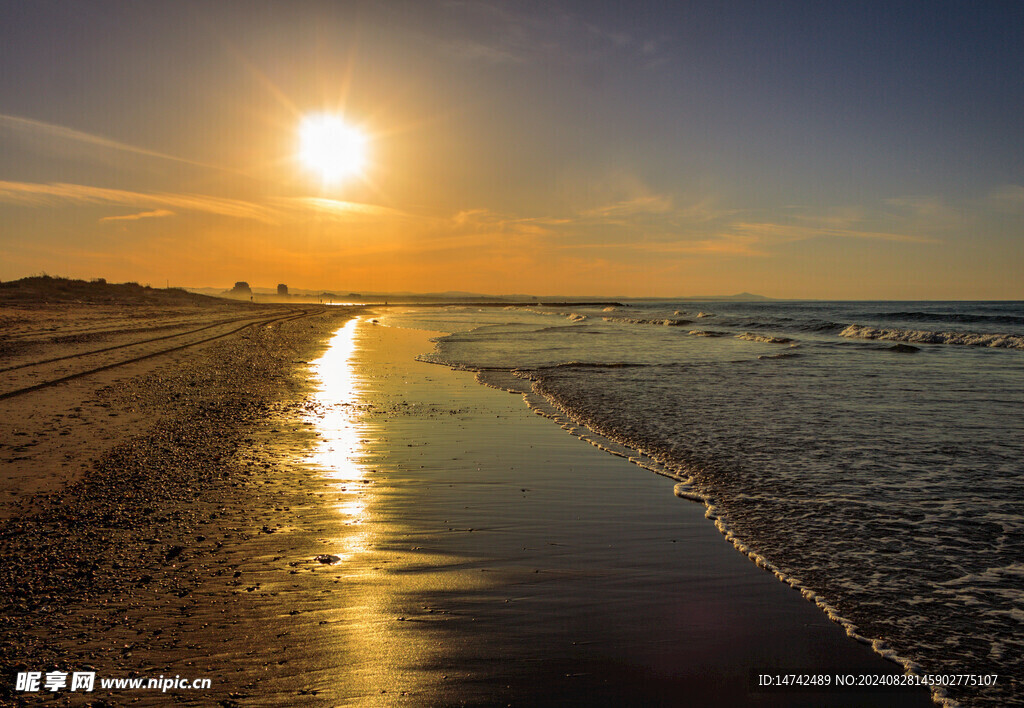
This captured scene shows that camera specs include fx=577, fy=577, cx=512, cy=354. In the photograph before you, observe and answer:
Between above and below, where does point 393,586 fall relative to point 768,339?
below

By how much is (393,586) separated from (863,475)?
777 centimetres

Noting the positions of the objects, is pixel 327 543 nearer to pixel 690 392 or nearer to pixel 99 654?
pixel 99 654

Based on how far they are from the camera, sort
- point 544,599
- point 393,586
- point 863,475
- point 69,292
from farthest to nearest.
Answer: point 69,292 → point 863,475 → point 393,586 → point 544,599

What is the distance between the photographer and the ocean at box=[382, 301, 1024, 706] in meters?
5.12

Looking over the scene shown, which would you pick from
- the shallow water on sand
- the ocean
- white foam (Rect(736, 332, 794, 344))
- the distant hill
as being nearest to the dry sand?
the shallow water on sand

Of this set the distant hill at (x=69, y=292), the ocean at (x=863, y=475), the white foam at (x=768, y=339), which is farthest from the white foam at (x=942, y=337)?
the distant hill at (x=69, y=292)

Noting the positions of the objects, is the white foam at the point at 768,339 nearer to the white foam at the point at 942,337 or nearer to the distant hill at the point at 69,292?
the white foam at the point at 942,337

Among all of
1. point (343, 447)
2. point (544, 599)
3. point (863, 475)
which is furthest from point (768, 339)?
point (544, 599)

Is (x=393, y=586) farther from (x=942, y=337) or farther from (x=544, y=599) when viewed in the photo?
(x=942, y=337)

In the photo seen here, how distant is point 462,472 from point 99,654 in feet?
18.5

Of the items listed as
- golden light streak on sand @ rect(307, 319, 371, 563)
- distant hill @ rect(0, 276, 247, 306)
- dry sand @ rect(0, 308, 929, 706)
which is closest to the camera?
dry sand @ rect(0, 308, 929, 706)

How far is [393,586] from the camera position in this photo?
5410mm

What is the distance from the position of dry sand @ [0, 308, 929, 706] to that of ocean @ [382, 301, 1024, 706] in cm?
55

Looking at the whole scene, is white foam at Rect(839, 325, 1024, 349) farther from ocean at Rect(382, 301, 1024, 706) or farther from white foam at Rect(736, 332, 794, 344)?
ocean at Rect(382, 301, 1024, 706)
